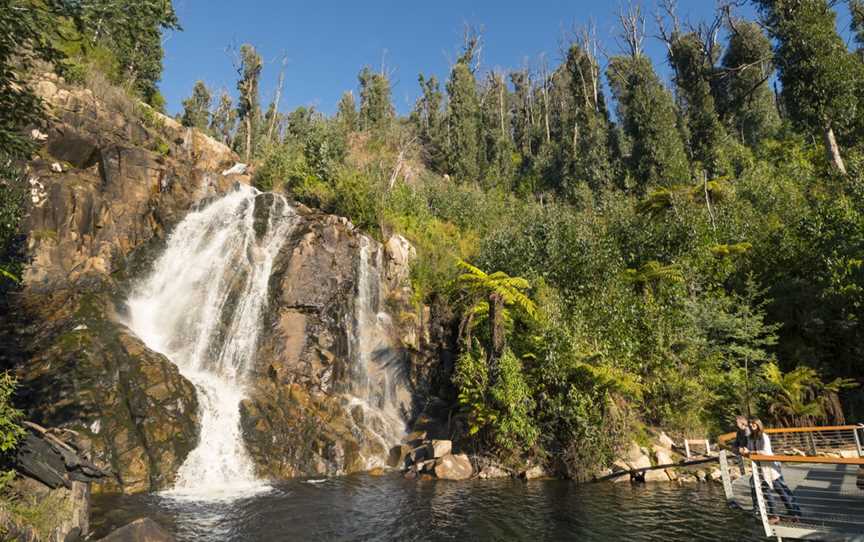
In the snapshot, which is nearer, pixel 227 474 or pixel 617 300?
pixel 227 474

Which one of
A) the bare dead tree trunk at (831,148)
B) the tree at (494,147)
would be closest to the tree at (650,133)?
the bare dead tree trunk at (831,148)

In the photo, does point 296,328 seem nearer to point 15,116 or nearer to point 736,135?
point 15,116

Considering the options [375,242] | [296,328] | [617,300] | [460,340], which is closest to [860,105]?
[617,300]

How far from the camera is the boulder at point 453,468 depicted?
1457 centimetres

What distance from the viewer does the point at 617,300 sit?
18.6 m

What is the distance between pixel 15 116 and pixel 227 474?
10.6 metres

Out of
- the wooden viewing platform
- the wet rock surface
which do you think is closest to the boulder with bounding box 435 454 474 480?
the wooden viewing platform

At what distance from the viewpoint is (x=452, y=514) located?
35.3 ft

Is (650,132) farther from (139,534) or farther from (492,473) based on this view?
(139,534)

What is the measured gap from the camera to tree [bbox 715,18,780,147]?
4153cm

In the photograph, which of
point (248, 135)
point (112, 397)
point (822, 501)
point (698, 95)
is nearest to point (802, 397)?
point (822, 501)

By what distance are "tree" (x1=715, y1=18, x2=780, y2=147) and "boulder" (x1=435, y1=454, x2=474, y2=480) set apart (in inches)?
1605

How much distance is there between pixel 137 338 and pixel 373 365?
8848 mm

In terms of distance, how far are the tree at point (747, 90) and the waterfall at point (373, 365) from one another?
37139mm
